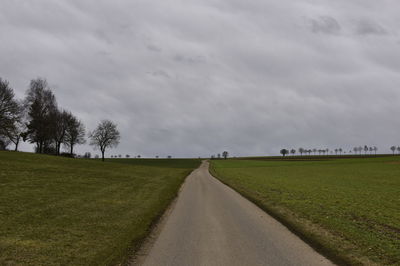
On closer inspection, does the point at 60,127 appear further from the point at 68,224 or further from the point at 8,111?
the point at 68,224

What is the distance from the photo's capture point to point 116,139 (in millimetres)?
113062

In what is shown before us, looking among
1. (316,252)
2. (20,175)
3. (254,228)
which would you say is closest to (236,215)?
(254,228)

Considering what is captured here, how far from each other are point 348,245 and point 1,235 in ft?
41.6

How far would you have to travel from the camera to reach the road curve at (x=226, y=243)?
867cm

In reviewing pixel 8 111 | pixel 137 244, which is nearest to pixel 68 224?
pixel 137 244

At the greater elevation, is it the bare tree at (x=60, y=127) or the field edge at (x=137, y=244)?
the bare tree at (x=60, y=127)

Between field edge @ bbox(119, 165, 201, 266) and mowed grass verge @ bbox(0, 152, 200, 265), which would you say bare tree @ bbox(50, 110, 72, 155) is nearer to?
mowed grass verge @ bbox(0, 152, 200, 265)

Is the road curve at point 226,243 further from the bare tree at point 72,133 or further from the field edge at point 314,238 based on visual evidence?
the bare tree at point 72,133

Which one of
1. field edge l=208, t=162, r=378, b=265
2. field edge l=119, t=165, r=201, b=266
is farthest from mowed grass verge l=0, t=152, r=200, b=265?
field edge l=208, t=162, r=378, b=265

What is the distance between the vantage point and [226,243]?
1046 cm

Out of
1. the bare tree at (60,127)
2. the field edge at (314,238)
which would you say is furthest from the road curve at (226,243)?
the bare tree at (60,127)

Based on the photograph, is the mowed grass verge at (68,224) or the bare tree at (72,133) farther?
the bare tree at (72,133)

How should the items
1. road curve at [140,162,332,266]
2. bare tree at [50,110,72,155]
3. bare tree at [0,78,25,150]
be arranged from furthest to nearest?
1. bare tree at [50,110,72,155]
2. bare tree at [0,78,25,150]
3. road curve at [140,162,332,266]

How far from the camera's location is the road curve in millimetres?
8672
